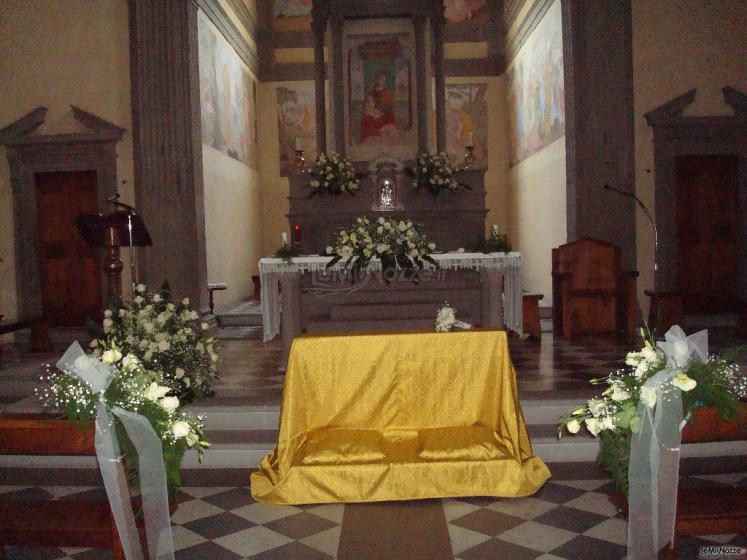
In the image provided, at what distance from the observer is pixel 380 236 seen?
7.04 metres

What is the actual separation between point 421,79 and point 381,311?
19.9 ft

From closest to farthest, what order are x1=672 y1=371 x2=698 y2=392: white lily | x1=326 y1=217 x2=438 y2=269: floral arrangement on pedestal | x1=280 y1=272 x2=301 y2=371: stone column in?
x1=672 y1=371 x2=698 y2=392: white lily → x1=326 y1=217 x2=438 y2=269: floral arrangement on pedestal → x1=280 y1=272 x2=301 y2=371: stone column

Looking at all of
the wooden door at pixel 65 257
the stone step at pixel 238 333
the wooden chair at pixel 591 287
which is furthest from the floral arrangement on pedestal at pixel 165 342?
the wooden door at pixel 65 257

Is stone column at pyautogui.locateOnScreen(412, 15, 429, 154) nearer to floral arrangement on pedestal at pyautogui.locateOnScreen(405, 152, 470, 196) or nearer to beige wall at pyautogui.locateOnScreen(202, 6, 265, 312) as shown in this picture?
floral arrangement on pedestal at pyautogui.locateOnScreen(405, 152, 470, 196)

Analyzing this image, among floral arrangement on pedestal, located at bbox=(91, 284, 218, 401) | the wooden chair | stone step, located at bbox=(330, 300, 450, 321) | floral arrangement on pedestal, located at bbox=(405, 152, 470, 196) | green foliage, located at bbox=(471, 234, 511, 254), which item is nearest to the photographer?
floral arrangement on pedestal, located at bbox=(91, 284, 218, 401)

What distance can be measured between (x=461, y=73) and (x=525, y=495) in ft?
45.9

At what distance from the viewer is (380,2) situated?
11.9 meters

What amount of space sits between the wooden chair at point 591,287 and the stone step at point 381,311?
237 centimetres

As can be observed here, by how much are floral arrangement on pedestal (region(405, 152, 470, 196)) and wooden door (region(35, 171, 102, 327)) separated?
510 centimetres

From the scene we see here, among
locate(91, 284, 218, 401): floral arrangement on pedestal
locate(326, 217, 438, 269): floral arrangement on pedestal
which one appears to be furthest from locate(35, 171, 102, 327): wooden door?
locate(91, 284, 218, 401): floral arrangement on pedestal

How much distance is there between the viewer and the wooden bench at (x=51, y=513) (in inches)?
125

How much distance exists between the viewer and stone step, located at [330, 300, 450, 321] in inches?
289

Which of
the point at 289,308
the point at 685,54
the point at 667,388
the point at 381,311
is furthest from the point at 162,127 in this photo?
the point at 667,388

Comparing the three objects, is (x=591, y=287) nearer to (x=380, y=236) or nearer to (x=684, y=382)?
(x=380, y=236)
